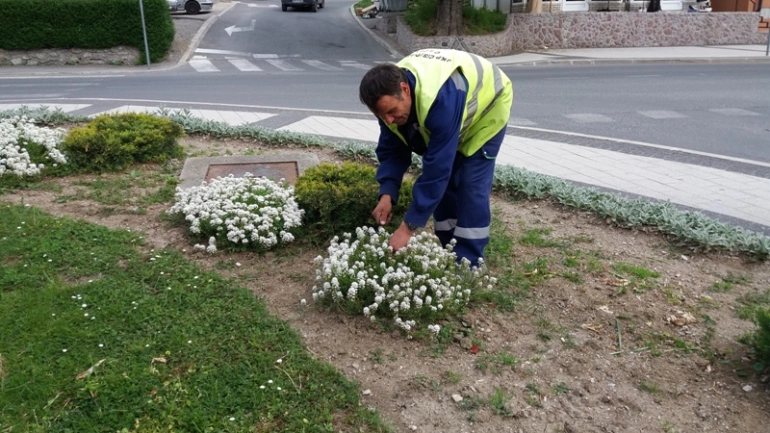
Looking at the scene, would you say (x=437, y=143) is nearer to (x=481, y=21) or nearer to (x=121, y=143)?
(x=121, y=143)

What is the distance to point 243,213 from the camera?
185 inches

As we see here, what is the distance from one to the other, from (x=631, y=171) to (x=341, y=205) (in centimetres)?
396

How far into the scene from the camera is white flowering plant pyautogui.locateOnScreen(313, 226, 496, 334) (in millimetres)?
3709

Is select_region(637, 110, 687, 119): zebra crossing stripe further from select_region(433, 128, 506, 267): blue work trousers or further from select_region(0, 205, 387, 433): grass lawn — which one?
select_region(0, 205, 387, 433): grass lawn

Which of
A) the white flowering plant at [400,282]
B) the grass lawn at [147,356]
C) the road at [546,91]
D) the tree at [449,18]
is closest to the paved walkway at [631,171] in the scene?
the road at [546,91]

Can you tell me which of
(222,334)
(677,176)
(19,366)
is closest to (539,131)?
(677,176)

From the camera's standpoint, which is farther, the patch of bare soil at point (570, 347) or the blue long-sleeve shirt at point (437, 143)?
the blue long-sleeve shirt at point (437, 143)

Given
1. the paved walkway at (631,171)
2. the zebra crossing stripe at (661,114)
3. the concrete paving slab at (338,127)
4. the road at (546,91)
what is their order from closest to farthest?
the paved walkway at (631,171)
the concrete paving slab at (338,127)
the road at (546,91)
the zebra crossing stripe at (661,114)

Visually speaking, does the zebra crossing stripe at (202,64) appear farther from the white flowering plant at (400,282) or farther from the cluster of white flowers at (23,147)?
the white flowering plant at (400,282)

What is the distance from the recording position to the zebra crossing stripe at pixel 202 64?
62.2ft

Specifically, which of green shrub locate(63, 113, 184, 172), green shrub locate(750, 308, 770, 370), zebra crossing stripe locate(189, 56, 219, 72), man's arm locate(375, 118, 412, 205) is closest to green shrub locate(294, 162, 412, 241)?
man's arm locate(375, 118, 412, 205)

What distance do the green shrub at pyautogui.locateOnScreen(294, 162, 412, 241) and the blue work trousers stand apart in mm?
643

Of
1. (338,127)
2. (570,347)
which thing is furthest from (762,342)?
(338,127)

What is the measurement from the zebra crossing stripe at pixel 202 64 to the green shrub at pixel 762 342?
17.2 meters
